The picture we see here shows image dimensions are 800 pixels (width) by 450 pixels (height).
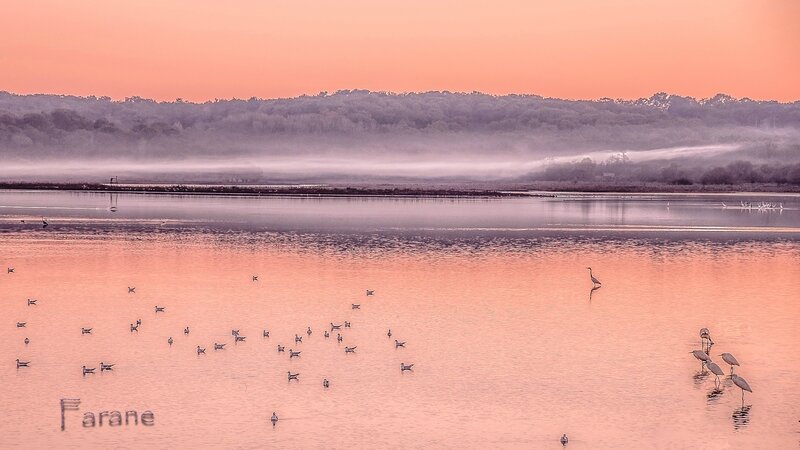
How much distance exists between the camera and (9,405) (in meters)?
20.6

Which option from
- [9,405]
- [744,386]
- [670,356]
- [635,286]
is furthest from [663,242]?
[9,405]

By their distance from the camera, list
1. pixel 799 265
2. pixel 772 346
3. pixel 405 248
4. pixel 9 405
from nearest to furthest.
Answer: pixel 9 405, pixel 772 346, pixel 799 265, pixel 405 248

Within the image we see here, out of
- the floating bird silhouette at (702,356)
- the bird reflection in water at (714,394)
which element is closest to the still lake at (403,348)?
the bird reflection in water at (714,394)

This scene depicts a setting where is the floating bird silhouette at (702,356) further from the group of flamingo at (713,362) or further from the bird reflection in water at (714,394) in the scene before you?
the bird reflection in water at (714,394)

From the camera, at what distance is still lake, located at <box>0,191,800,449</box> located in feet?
63.8

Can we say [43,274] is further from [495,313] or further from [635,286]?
[635,286]

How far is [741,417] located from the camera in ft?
67.5

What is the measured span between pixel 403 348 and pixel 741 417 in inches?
372

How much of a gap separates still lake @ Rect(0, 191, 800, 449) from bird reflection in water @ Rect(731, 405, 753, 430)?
0.07 m

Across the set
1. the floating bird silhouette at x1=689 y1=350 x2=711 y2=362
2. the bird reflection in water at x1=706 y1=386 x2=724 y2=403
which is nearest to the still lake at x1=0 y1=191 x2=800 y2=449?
the bird reflection in water at x1=706 y1=386 x2=724 y2=403

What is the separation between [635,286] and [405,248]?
21.0m

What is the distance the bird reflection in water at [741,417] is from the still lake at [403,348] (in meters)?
0.07

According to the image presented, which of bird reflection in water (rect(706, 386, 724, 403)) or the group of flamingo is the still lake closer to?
bird reflection in water (rect(706, 386, 724, 403))

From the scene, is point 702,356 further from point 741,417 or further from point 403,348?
point 403,348
